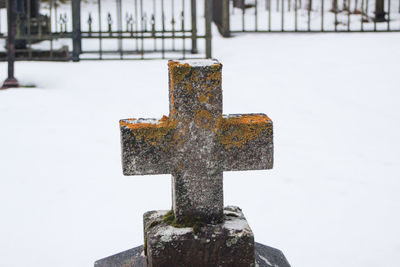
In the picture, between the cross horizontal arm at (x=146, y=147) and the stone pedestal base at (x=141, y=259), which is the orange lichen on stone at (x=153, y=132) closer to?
the cross horizontal arm at (x=146, y=147)

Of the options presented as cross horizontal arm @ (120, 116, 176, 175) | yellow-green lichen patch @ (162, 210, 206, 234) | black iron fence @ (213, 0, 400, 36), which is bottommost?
yellow-green lichen patch @ (162, 210, 206, 234)

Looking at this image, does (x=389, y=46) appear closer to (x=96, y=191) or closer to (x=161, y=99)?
(x=161, y=99)

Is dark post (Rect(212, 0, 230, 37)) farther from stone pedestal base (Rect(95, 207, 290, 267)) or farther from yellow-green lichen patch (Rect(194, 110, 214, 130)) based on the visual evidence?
stone pedestal base (Rect(95, 207, 290, 267))

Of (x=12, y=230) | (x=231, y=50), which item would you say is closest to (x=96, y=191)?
(x=12, y=230)

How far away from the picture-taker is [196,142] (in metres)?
1.90

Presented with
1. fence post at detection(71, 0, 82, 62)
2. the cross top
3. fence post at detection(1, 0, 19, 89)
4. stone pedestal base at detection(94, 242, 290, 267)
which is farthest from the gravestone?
fence post at detection(71, 0, 82, 62)

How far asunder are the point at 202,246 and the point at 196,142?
0.38 meters

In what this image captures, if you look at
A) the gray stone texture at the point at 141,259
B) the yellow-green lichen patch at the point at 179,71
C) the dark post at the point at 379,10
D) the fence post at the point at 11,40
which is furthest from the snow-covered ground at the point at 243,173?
the dark post at the point at 379,10

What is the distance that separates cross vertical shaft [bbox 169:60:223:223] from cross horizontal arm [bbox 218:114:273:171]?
0.04m

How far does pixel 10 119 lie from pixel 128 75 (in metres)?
2.24

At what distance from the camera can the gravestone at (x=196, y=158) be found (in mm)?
1856

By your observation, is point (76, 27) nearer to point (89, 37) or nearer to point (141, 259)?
point (89, 37)

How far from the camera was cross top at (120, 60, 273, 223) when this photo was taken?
1854 mm

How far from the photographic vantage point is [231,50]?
853 centimetres
